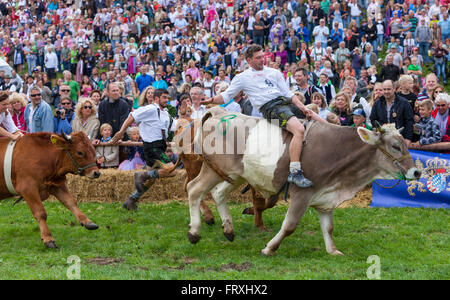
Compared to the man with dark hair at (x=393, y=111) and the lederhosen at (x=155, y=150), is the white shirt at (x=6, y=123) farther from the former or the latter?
the man with dark hair at (x=393, y=111)

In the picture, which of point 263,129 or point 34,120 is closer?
point 263,129

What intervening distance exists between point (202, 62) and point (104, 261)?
Result: 17483mm

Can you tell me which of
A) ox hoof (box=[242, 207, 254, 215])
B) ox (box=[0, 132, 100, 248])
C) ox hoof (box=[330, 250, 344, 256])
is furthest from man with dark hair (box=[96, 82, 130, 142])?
ox hoof (box=[330, 250, 344, 256])

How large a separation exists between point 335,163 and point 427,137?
142 inches

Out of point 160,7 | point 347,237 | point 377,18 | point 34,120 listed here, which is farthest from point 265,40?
point 347,237

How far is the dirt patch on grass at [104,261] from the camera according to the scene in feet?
26.3

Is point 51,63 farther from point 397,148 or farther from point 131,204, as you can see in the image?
point 397,148

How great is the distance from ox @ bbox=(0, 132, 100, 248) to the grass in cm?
55

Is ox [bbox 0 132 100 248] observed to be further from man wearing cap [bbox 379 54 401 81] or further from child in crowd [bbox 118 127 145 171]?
man wearing cap [bbox 379 54 401 81]

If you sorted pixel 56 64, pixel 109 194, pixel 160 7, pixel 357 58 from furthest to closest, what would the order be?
1. pixel 160 7
2. pixel 56 64
3. pixel 357 58
4. pixel 109 194

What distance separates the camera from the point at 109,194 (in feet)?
38.6

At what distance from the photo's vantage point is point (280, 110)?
8.30 meters

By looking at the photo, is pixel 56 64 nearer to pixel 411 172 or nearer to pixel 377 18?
pixel 377 18

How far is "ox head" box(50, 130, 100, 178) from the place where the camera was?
29.8ft
